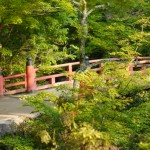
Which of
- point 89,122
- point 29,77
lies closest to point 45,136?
point 89,122

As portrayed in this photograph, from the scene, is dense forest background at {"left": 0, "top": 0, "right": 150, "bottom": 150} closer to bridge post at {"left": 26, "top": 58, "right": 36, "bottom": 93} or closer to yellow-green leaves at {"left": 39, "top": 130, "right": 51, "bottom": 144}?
yellow-green leaves at {"left": 39, "top": 130, "right": 51, "bottom": 144}

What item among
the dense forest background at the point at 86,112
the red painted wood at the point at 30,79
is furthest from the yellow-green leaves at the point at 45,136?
the red painted wood at the point at 30,79

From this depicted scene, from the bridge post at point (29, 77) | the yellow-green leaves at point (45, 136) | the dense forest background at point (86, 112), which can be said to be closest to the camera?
the yellow-green leaves at point (45, 136)

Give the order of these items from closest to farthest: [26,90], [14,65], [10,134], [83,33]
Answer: [10,134], [83,33], [26,90], [14,65]

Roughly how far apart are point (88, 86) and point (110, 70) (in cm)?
125

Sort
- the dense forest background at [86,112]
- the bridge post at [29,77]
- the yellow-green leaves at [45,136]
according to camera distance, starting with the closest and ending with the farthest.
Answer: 1. the yellow-green leaves at [45,136]
2. the dense forest background at [86,112]
3. the bridge post at [29,77]

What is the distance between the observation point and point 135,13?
16156 mm

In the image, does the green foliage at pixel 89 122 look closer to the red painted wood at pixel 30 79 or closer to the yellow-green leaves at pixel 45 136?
the yellow-green leaves at pixel 45 136

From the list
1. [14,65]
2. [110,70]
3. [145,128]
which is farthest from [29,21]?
[145,128]

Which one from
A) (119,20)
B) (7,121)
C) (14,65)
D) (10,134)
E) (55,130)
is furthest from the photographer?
(119,20)

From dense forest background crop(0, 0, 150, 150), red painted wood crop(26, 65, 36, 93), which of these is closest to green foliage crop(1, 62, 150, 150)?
dense forest background crop(0, 0, 150, 150)

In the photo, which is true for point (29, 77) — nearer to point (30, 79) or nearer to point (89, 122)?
point (30, 79)

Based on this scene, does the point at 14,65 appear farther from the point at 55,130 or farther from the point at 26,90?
the point at 55,130

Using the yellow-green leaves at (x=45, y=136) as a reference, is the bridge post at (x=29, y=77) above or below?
above
